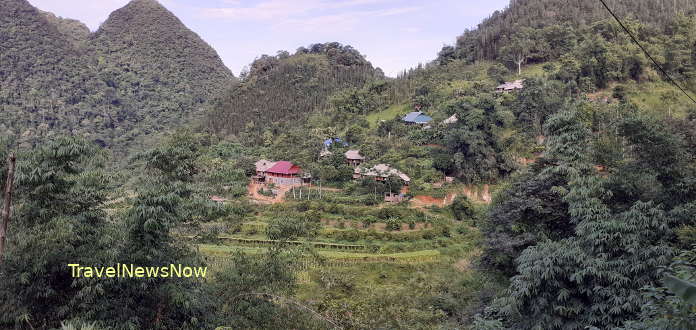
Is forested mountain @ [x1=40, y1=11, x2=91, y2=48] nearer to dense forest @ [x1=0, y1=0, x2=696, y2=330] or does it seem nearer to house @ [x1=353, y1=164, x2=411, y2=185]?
dense forest @ [x1=0, y1=0, x2=696, y2=330]

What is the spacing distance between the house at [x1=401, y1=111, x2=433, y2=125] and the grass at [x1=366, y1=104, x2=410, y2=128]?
251 centimetres

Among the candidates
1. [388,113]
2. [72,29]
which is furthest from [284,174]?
[72,29]

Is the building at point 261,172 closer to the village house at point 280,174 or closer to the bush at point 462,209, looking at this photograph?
the village house at point 280,174

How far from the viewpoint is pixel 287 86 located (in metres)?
46.3

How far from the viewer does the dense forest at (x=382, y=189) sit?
543 centimetres

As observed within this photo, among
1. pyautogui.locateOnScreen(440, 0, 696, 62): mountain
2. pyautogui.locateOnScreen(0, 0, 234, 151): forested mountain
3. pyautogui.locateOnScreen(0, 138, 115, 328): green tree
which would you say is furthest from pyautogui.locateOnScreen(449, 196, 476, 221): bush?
pyautogui.locateOnScreen(0, 0, 234, 151): forested mountain

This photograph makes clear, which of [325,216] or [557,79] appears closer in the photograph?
[325,216]

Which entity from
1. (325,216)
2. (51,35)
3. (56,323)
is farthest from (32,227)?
(51,35)

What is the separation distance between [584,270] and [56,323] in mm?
7124

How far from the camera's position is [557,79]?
2798 centimetres

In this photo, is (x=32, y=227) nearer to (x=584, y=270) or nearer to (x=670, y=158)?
(x=584, y=270)

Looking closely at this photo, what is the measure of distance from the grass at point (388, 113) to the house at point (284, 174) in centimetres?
898

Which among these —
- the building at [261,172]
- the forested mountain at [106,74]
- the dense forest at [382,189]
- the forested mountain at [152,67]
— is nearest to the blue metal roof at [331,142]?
the dense forest at [382,189]

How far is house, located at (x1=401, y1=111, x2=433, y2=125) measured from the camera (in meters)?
28.8
